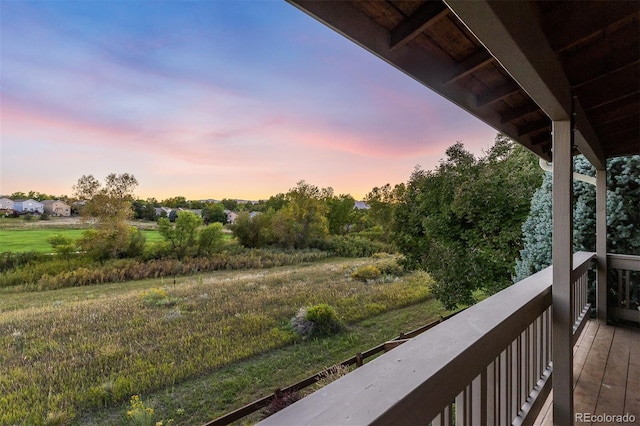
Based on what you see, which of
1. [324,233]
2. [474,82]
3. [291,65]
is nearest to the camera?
[474,82]

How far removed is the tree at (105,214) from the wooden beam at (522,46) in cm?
625

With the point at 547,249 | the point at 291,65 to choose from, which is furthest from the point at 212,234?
the point at 547,249

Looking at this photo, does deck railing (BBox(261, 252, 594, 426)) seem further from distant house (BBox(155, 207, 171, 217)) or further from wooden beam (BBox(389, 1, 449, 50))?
distant house (BBox(155, 207, 171, 217))

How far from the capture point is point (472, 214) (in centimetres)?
638

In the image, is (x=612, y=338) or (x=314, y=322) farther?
(x=314, y=322)

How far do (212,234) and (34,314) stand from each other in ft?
10.3

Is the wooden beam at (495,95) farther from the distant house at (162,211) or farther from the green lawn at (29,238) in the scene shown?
the distant house at (162,211)

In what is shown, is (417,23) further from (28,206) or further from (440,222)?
(440,222)

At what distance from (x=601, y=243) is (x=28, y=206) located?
725 centimetres

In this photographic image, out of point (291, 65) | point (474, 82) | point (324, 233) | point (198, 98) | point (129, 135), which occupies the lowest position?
point (324, 233)

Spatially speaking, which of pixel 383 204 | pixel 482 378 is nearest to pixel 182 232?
pixel 383 204

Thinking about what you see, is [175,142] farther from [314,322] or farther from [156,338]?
[314,322]

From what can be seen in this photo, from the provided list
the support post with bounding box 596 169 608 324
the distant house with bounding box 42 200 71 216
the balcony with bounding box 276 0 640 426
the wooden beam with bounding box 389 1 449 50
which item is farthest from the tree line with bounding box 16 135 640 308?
the wooden beam with bounding box 389 1 449 50

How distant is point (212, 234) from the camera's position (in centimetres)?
684
